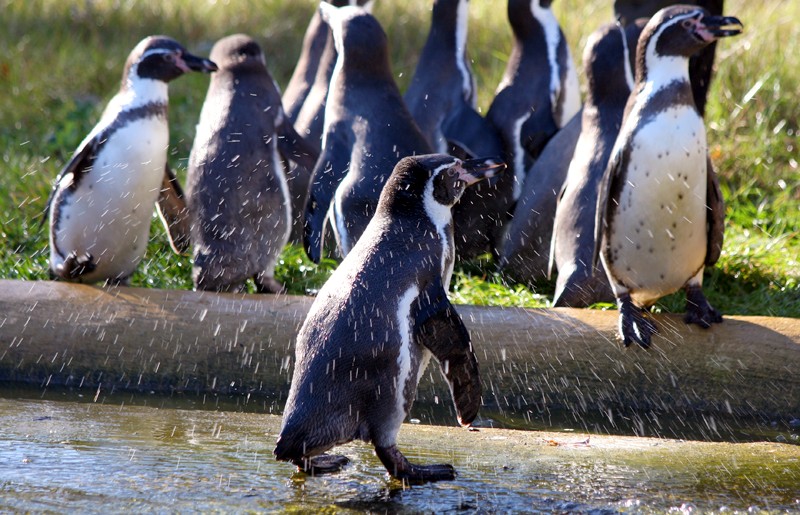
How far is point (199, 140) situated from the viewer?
5.35m

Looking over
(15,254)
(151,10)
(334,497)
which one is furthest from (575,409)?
(151,10)

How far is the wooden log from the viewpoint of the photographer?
3984 mm

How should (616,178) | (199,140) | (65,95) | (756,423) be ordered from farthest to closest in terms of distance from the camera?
(65,95)
(199,140)
(616,178)
(756,423)

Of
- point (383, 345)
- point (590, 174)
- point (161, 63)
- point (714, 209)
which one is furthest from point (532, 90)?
point (383, 345)

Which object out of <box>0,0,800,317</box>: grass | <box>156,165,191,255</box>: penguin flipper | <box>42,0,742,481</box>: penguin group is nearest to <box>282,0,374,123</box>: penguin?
<box>42,0,742,481</box>: penguin group

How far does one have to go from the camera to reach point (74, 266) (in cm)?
513

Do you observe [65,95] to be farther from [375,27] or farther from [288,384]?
[288,384]

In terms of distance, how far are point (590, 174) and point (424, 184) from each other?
188 cm

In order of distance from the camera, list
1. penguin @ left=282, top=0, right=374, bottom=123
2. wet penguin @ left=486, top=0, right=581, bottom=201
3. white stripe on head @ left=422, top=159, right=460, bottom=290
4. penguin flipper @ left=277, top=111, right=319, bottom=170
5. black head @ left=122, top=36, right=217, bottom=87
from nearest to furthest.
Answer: white stripe on head @ left=422, top=159, right=460, bottom=290, black head @ left=122, top=36, right=217, bottom=87, penguin flipper @ left=277, top=111, right=319, bottom=170, wet penguin @ left=486, top=0, right=581, bottom=201, penguin @ left=282, top=0, right=374, bottom=123

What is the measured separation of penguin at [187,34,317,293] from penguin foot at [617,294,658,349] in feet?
5.67

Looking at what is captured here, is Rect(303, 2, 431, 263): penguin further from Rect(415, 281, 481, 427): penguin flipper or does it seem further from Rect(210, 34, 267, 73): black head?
Rect(415, 281, 481, 427): penguin flipper

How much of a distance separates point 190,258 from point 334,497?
307 centimetres

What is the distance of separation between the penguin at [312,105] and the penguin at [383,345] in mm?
2463

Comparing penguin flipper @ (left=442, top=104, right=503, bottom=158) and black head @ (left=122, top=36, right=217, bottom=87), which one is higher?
A: penguin flipper @ (left=442, top=104, right=503, bottom=158)
